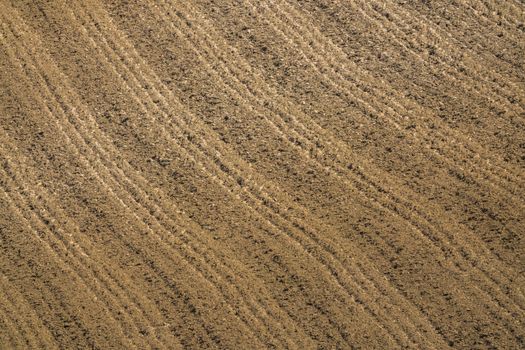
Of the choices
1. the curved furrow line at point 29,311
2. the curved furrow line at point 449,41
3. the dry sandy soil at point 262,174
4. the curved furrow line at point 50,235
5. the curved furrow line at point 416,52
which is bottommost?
the curved furrow line at point 29,311

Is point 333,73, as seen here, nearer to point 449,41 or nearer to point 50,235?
point 449,41

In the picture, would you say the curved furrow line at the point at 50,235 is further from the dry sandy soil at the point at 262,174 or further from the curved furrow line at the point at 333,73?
the curved furrow line at the point at 333,73

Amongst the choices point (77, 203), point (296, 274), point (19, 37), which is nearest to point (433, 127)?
point (296, 274)

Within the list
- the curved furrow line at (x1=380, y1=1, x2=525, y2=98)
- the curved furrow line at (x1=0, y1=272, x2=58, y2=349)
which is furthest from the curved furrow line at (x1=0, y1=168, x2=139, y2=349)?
the curved furrow line at (x1=380, y1=1, x2=525, y2=98)

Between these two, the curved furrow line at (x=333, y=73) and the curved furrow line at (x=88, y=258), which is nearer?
the curved furrow line at (x=88, y=258)

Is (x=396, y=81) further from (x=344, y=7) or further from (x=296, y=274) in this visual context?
(x=296, y=274)

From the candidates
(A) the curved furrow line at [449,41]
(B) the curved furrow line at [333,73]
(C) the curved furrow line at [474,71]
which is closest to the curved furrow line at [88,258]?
(B) the curved furrow line at [333,73]

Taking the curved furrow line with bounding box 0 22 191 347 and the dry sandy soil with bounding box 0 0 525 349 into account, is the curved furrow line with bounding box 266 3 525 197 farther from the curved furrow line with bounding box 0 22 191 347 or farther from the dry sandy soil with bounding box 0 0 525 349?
the curved furrow line with bounding box 0 22 191 347
